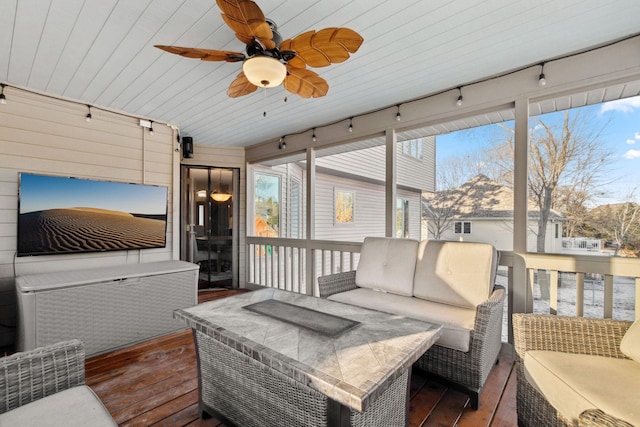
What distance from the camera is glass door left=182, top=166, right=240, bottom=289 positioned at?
530 cm

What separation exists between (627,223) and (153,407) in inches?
152

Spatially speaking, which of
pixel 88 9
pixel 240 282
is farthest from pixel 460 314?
pixel 240 282

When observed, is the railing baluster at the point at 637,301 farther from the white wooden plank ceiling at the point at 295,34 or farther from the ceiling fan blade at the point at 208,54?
the ceiling fan blade at the point at 208,54

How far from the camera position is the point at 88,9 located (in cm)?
190

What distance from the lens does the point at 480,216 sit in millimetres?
3133

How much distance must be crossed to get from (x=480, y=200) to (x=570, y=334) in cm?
174

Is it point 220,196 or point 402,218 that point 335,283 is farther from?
point 220,196

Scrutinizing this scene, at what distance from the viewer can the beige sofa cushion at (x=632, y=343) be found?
1.43m

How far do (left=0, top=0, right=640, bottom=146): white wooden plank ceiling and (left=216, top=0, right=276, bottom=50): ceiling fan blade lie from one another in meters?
0.31

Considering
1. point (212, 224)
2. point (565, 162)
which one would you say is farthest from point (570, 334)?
point (212, 224)

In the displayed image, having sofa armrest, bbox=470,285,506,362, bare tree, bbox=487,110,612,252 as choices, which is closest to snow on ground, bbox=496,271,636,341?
bare tree, bbox=487,110,612,252

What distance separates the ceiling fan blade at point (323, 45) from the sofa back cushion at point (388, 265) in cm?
189

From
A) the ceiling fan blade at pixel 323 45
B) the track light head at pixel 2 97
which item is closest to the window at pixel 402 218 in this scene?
the ceiling fan blade at pixel 323 45

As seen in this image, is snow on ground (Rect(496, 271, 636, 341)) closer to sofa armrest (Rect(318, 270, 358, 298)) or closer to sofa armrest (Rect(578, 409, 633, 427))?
sofa armrest (Rect(318, 270, 358, 298))
